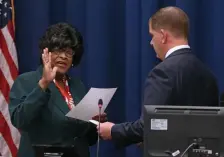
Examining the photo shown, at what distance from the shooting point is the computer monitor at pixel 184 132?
1728 millimetres

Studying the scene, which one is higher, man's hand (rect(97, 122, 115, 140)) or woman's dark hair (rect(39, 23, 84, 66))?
woman's dark hair (rect(39, 23, 84, 66))

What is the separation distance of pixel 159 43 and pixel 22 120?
0.72 metres

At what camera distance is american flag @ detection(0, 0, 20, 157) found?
3293 millimetres

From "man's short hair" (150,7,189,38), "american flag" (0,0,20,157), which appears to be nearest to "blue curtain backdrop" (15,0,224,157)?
"american flag" (0,0,20,157)

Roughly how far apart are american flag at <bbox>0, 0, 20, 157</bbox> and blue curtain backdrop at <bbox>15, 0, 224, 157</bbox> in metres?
0.14

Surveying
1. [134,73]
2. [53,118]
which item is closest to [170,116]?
[53,118]

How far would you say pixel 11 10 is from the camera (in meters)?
3.32

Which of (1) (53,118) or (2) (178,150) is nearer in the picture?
(2) (178,150)

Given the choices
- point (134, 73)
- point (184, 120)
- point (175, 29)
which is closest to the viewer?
point (184, 120)

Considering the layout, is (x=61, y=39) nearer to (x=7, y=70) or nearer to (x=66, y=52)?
(x=66, y=52)

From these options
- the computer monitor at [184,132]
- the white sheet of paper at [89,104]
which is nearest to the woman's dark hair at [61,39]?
the white sheet of paper at [89,104]

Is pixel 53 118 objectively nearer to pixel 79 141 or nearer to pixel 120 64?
pixel 79 141

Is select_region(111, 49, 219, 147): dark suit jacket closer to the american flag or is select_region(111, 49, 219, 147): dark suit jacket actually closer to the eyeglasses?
the eyeglasses

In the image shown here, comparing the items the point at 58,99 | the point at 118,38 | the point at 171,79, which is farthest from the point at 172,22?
the point at 118,38
